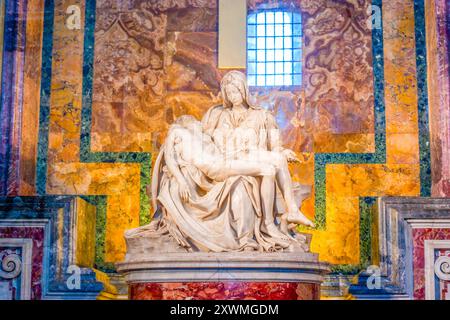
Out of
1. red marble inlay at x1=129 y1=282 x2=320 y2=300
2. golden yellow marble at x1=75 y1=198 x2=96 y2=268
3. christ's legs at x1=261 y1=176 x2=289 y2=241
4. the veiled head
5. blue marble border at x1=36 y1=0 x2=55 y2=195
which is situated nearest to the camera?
red marble inlay at x1=129 y1=282 x2=320 y2=300

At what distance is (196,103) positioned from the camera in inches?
462

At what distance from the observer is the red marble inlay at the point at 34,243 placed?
411 inches

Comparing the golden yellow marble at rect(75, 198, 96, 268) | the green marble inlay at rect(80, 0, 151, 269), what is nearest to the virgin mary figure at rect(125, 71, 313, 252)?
the golden yellow marble at rect(75, 198, 96, 268)

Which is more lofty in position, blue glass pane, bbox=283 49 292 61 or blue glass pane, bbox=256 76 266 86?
blue glass pane, bbox=283 49 292 61

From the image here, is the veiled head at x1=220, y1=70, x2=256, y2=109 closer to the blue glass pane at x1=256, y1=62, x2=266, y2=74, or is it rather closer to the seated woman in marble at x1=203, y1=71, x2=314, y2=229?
the seated woman in marble at x1=203, y1=71, x2=314, y2=229

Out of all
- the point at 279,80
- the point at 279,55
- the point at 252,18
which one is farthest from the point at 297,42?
the point at 252,18

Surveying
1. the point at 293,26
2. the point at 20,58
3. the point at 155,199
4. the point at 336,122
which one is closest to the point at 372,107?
the point at 336,122

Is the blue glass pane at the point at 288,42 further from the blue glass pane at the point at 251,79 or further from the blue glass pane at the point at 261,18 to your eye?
the blue glass pane at the point at 251,79

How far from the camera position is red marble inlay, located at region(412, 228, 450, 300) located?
10.4 meters

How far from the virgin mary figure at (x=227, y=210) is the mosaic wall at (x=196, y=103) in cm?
148

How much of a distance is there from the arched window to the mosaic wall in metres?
0.11

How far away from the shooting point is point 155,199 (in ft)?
33.0

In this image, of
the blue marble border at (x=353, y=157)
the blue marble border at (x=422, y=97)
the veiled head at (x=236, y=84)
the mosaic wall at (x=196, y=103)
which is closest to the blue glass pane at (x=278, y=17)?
the mosaic wall at (x=196, y=103)

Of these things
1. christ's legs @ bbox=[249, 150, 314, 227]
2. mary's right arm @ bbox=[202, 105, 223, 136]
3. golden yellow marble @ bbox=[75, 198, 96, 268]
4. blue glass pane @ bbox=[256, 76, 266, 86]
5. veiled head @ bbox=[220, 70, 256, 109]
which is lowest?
golden yellow marble @ bbox=[75, 198, 96, 268]
